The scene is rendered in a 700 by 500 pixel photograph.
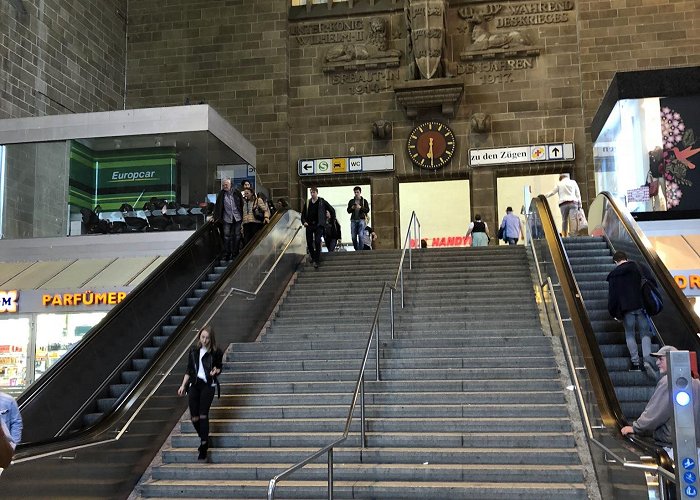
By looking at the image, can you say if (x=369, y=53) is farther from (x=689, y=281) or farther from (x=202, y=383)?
(x=202, y=383)

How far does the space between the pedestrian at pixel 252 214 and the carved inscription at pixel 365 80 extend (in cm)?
831

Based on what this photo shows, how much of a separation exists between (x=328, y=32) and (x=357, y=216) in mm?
8269

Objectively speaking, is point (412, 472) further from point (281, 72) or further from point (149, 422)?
point (281, 72)

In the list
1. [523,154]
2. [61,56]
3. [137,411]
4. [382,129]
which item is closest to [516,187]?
[523,154]

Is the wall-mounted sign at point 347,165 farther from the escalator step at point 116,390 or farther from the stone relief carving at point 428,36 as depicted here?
the escalator step at point 116,390

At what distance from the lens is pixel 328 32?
66.0 feet

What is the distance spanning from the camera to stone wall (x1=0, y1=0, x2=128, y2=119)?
51.0ft

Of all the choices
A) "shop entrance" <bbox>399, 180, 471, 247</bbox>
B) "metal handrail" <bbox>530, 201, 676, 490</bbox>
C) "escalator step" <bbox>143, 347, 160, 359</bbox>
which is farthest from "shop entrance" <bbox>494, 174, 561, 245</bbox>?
"escalator step" <bbox>143, 347, 160, 359</bbox>

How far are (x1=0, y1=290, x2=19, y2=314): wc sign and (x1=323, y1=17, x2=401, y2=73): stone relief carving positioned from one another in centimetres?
1089

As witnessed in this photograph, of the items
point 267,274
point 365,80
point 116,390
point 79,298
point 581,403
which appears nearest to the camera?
point 581,403

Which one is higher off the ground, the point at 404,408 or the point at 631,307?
the point at 631,307

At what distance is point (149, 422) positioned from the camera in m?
6.59

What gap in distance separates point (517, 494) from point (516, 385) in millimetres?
1924

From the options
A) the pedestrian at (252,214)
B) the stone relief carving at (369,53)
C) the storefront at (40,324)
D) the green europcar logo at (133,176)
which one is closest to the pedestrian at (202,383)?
the pedestrian at (252,214)
